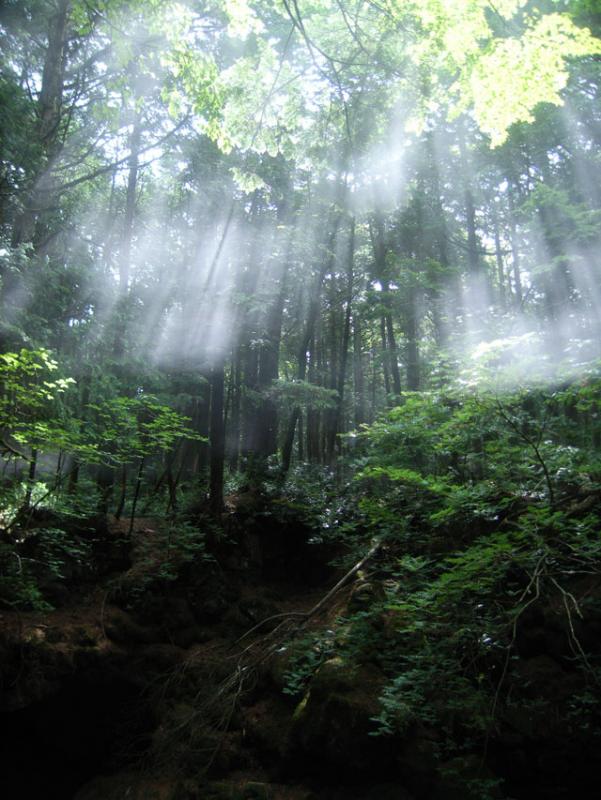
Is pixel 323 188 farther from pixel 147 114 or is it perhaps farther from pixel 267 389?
pixel 267 389

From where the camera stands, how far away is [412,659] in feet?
17.1

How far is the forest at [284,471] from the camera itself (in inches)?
191

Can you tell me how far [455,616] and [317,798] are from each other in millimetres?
2544

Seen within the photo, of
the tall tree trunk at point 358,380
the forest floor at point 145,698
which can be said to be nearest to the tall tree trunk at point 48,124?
the forest floor at point 145,698

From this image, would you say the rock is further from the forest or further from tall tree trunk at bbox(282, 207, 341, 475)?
tall tree trunk at bbox(282, 207, 341, 475)

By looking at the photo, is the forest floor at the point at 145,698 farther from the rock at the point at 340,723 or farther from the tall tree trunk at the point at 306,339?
the tall tree trunk at the point at 306,339

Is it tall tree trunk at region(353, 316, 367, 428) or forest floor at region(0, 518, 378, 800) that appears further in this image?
tall tree trunk at region(353, 316, 367, 428)

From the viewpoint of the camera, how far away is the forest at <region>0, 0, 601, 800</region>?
→ 191 inches

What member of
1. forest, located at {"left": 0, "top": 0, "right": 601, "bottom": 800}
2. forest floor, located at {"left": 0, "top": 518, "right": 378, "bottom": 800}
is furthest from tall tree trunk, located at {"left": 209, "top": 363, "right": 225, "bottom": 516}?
forest floor, located at {"left": 0, "top": 518, "right": 378, "bottom": 800}

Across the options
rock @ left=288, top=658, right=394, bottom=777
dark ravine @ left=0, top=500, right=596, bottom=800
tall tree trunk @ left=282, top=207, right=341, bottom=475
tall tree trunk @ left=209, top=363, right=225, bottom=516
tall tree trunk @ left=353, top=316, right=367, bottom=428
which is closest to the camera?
dark ravine @ left=0, top=500, right=596, bottom=800

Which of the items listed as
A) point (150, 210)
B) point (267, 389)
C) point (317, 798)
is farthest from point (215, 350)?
point (150, 210)

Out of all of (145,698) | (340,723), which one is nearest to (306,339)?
(145,698)

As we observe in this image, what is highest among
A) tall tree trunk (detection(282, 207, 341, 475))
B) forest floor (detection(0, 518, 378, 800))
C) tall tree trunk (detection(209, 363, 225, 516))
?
tall tree trunk (detection(282, 207, 341, 475))

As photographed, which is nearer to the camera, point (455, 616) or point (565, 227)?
point (455, 616)
